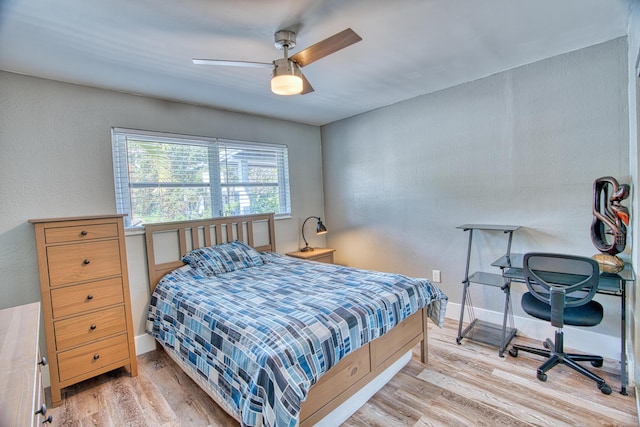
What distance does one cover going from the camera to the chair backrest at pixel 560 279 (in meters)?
1.90

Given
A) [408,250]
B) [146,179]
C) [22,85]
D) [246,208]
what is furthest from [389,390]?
[22,85]

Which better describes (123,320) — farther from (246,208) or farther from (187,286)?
(246,208)

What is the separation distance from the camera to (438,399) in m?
1.97

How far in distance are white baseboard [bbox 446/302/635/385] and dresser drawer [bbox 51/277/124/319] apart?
327cm

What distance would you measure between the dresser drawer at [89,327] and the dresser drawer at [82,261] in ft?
0.91

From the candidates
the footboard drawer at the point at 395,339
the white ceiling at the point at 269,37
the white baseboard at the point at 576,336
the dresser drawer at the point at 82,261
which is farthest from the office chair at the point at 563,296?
the dresser drawer at the point at 82,261

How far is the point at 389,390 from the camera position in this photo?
6.88 ft

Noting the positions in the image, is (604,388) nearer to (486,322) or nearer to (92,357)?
(486,322)

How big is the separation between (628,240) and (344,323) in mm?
2165

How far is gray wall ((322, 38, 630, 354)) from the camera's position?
2.32 m

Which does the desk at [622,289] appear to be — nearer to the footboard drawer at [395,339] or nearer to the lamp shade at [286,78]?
the footboard drawer at [395,339]

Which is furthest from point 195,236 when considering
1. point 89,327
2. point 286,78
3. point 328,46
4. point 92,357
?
point 328,46

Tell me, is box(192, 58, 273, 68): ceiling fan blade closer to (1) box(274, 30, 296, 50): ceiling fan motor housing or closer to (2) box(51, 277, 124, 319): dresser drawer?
(1) box(274, 30, 296, 50): ceiling fan motor housing

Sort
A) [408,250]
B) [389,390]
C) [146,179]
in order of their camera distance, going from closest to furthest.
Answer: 1. [389,390]
2. [146,179]
3. [408,250]
